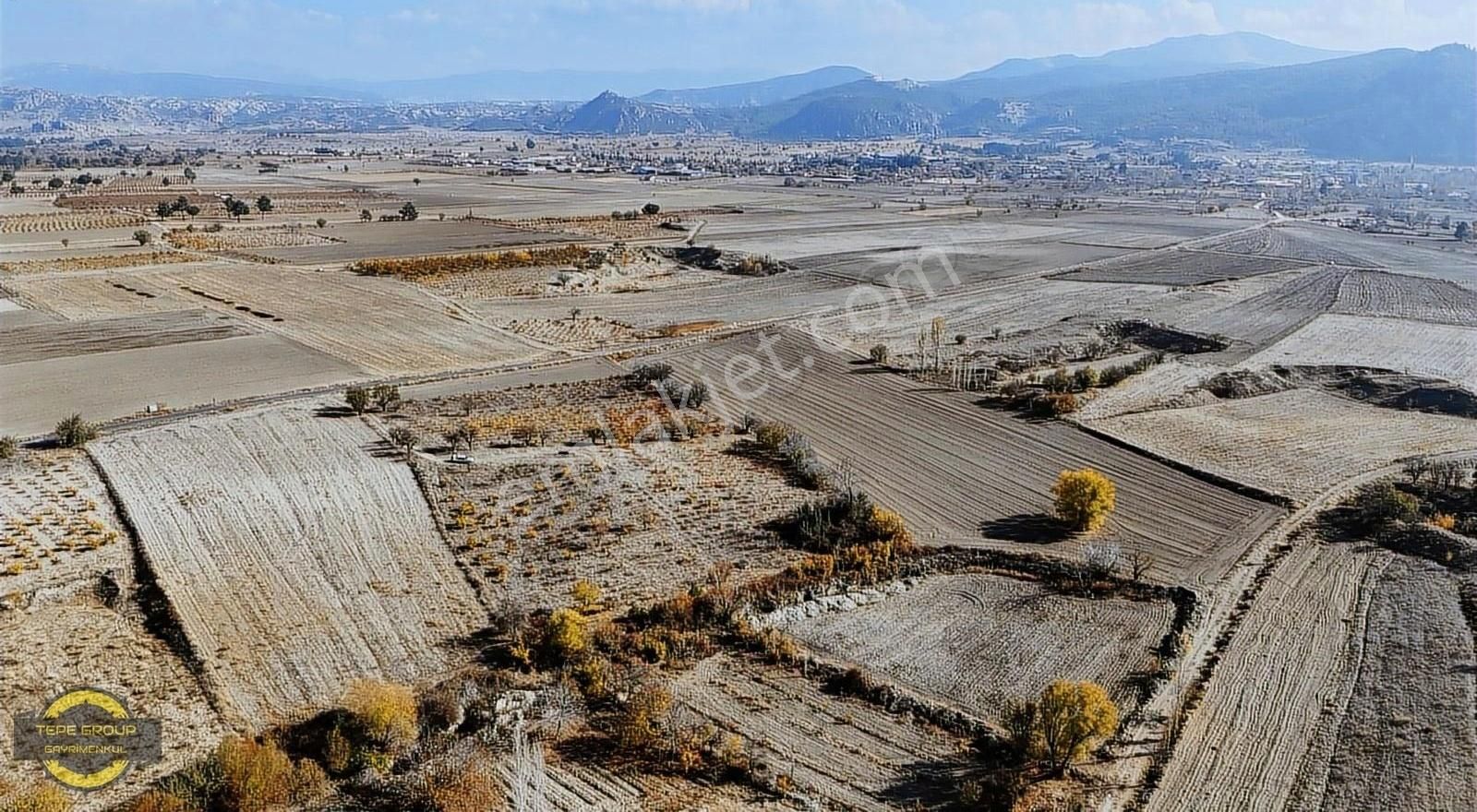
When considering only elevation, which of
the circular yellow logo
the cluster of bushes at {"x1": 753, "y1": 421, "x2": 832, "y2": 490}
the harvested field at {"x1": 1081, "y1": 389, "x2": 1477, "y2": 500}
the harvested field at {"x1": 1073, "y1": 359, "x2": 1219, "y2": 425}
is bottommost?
the circular yellow logo

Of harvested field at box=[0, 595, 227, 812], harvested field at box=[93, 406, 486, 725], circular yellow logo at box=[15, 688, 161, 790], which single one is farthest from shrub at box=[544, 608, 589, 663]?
circular yellow logo at box=[15, 688, 161, 790]

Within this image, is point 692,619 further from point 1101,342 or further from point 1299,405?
point 1101,342

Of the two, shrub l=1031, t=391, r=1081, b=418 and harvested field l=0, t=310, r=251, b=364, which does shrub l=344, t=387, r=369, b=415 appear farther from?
shrub l=1031, t=391, r=1081, b=418

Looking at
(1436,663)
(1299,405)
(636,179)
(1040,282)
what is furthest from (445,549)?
(636,179)

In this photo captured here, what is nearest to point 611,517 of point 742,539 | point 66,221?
point 742,539

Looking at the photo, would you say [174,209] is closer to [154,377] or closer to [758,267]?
[758,267]

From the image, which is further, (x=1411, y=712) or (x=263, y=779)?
(x=1411, y=712)

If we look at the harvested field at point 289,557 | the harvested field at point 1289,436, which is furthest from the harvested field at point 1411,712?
the harvested field at point 289,557
